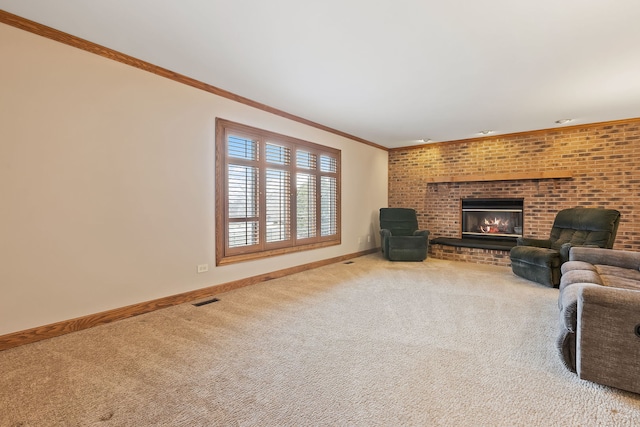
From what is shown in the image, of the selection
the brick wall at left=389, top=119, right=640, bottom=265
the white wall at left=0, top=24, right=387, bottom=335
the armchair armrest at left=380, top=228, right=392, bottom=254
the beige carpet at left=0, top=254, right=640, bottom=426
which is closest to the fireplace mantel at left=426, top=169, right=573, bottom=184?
the brick wall at left=389, top=119, right=640, bottom=265

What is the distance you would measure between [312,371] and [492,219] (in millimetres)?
5458

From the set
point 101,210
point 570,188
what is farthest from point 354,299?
point 570,188

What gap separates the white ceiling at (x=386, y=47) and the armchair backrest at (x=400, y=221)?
8.15 ft

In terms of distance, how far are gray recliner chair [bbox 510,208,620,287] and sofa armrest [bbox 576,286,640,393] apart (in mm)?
2477

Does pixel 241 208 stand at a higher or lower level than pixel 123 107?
lower

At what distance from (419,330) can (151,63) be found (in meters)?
3.57

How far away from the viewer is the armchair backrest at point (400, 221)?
627 cm

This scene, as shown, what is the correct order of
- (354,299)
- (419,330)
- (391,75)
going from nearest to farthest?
(419,330), (391,75), (354,299)

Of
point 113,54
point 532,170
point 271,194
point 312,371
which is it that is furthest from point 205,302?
point 532,170

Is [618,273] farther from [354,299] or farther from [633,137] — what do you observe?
[633,137]

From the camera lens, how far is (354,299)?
3467 mm

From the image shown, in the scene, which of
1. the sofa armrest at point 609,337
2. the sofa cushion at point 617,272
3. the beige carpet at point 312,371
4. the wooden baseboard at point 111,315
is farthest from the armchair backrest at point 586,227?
the wooden baseboard at point 111,315

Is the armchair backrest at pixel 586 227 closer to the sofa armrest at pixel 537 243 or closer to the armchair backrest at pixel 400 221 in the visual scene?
the sofa armrest at pixel 537 243

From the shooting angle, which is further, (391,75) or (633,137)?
(633,137)
